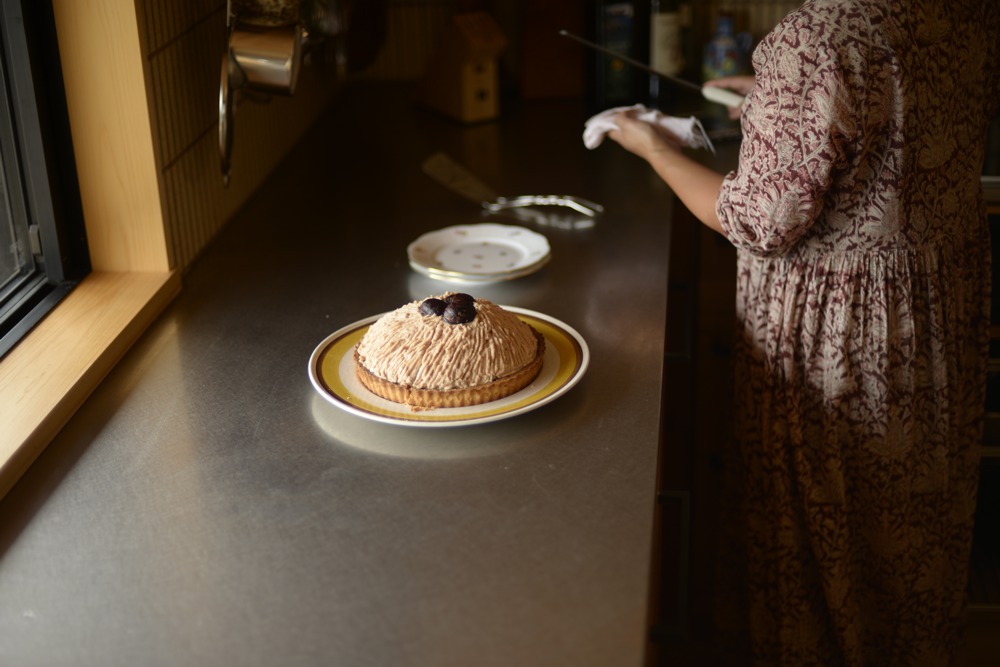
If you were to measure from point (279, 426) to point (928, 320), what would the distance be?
79 cm

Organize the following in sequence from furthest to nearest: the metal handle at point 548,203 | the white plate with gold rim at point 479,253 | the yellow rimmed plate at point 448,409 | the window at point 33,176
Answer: the metal handle at point 548,203
the white plate with gold rim at point 479,253
the window at point 33,176
the yellow rimmed plate at point 448,409

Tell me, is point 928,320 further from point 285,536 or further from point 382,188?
point 382,188

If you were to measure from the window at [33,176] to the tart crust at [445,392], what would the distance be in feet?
1.44

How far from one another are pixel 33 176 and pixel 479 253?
1.98ft

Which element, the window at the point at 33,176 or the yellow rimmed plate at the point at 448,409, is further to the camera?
the window at the point at 33,176

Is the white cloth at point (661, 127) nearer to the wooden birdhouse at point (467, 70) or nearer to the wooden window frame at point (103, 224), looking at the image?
the wooden window frame at point (103, 224)

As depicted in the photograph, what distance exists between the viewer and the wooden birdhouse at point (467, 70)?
2.25m

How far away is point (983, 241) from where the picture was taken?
1.41 metres

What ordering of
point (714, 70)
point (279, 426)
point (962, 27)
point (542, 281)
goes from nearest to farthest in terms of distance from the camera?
point (279, 426), point (962, 27), point (542, 281), point (714, 70)

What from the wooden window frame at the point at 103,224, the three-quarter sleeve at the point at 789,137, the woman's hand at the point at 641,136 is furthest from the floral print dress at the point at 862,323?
the wooden window frame at the point at 103,224

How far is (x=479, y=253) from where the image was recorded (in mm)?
1607

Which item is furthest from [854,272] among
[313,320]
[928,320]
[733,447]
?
[313,320]

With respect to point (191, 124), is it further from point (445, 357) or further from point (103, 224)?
point (445, 357)

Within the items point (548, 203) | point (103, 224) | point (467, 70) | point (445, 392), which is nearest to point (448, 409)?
point (445, 392)
